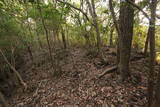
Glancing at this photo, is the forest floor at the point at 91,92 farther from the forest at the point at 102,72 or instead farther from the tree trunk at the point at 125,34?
the tree trunk at the point at 125,34

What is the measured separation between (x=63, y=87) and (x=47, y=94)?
694mm

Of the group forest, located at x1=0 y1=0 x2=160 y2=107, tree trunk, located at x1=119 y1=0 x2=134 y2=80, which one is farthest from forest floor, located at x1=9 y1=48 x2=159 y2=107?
tree trunk, located at x1=119 y1=0 x2=134 y2=80

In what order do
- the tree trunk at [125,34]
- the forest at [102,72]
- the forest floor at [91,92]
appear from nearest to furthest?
the forest at [102,72] → the forest floor at [91,92] → the tree trunk at [125,34]

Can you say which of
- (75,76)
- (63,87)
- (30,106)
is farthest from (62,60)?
(30,106)

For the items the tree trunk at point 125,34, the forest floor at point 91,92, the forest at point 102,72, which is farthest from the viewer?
the tree trunk at point 125,34

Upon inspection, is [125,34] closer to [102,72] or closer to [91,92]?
[102,72]

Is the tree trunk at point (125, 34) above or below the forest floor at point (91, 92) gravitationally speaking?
above

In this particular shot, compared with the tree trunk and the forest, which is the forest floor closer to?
the forest

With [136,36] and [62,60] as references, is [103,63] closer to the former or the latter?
[62,60]

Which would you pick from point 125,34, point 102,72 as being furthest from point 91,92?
point 125,34

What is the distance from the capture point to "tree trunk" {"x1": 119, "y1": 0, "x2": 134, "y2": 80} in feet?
10.6

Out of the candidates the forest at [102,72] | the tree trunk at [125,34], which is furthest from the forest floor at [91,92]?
the tree trunk at [125,34]

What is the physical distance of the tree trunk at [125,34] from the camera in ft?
10.6

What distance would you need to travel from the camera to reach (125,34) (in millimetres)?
3355
